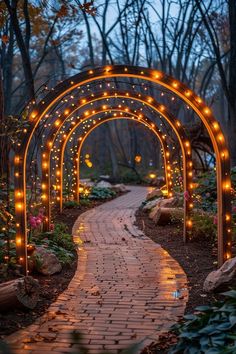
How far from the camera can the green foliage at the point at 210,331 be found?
339cm

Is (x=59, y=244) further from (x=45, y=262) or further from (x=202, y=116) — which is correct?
(x=202, y=116)

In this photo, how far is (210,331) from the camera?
3.62m

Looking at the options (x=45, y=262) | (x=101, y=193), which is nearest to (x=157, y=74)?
(x=45, y=262)

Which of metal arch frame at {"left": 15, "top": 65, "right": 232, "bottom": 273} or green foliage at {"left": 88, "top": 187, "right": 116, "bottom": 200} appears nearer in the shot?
metal arch frame at {"left": 15, "top": 65, "right": 232, "bottom": 273}

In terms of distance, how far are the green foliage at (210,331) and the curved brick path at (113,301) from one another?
0.33 meters

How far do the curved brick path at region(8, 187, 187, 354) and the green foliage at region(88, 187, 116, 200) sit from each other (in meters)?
7.88

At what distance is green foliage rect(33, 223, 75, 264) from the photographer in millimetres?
7172

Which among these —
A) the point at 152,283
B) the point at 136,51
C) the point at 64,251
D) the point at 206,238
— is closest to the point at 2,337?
the point at 152,283

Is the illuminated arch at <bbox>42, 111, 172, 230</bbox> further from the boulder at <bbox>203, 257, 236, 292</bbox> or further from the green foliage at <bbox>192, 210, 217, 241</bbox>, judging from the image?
the boulder at <bbox>203, 257, 236, 292</bbox>

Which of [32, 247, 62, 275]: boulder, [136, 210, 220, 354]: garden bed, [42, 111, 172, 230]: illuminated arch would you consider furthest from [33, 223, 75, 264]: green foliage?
[136, 210, 220, 354]: garden bed

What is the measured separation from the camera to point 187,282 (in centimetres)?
597

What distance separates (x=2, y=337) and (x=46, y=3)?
18.2ft

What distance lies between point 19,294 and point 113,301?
1.06 metres

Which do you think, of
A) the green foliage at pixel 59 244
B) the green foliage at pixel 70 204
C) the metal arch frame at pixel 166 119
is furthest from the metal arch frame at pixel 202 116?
the green foliage at pixel 70 204
